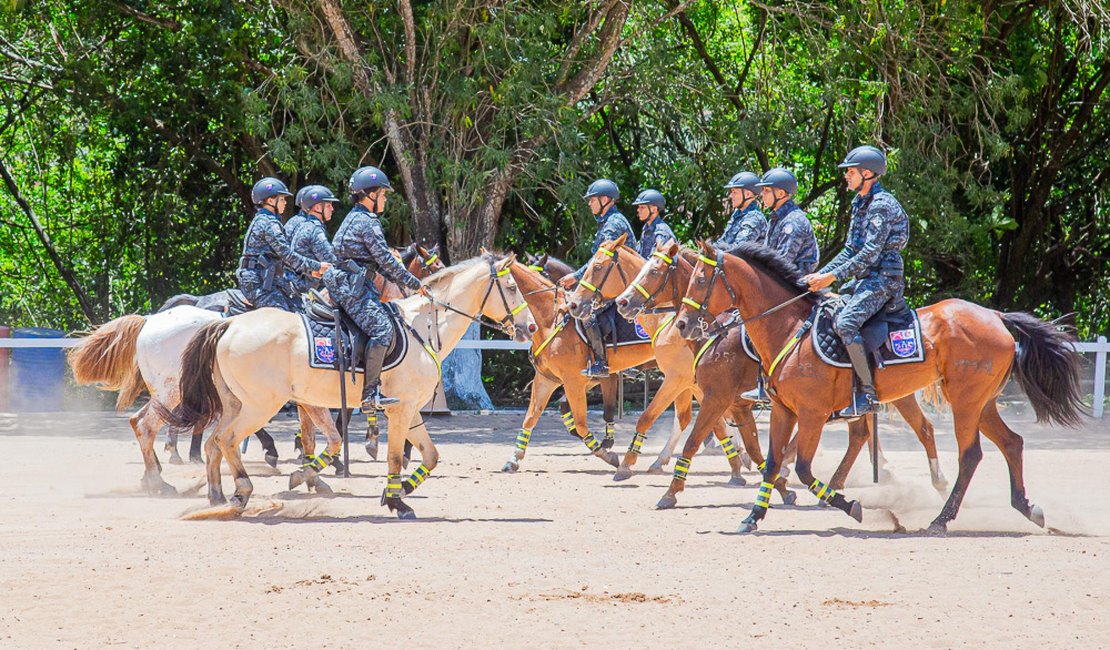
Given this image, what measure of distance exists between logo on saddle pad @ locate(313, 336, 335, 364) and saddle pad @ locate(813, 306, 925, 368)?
360 centimetres

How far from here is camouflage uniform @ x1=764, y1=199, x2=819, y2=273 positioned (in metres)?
10.4

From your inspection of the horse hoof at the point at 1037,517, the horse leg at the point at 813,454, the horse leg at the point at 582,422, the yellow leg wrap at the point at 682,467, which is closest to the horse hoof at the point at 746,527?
the horse leg at the point at 813,454

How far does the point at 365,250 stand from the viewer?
987 centimetres

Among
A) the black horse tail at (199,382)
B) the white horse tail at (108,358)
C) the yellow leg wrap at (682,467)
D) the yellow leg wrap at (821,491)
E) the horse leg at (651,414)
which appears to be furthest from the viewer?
the horse leg at (651,414)

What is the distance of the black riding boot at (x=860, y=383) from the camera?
29.9 ft

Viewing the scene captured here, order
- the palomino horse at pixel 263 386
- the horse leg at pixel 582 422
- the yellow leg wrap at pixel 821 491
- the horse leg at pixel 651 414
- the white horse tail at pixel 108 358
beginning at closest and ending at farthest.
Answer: the yellow leg wrap at pixel 821 491, the palomino horse at pixel 263 386, the white horse tail at pixel 108 358, the horse leg at pixel 651 414, the horse leg at pixel 582 422

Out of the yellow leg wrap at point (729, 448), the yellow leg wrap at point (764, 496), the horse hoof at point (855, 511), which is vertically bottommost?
the horse hoof at point (855, 511)

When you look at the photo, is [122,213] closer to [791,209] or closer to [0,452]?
[0,452]

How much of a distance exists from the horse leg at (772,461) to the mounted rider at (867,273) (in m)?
0.43

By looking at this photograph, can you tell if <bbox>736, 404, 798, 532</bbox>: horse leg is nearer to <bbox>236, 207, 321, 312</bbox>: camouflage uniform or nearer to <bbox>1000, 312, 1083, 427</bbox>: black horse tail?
<bbox>1000, 312, 1083, 427</bbox>: black horse tail

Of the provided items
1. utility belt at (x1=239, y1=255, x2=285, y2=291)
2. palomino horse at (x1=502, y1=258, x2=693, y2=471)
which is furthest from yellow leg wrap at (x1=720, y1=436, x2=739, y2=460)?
utility belt at (x1=239, y1=255, x2=285, y2=291)

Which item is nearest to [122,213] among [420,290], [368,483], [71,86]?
[71,86]

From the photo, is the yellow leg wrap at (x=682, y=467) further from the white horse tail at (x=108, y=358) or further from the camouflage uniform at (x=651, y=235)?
the white horse tail at (x=108, y=358)

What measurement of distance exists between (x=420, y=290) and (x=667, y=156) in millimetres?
12564
